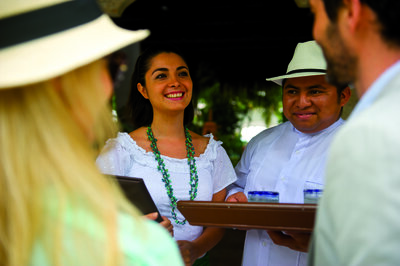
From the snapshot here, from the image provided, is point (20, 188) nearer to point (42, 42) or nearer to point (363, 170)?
point (42, 42)

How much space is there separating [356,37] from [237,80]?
29.2 feet

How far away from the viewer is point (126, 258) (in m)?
0.69

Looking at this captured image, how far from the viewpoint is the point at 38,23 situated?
699 mm

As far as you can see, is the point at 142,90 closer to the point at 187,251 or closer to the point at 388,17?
the point at 187,251

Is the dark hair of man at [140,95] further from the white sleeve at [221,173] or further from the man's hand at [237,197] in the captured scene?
the man's hand at [237,197]

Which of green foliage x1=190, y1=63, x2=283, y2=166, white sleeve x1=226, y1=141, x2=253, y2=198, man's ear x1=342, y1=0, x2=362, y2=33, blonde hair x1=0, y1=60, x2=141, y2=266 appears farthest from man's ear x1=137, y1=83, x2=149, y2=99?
green foliage x1=190, y1=63, x2=283, y2=166

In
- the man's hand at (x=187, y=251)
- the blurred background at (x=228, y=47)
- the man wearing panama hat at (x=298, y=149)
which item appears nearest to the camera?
the man's hand at (x=187, y=251)

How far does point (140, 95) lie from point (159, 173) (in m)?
0.59

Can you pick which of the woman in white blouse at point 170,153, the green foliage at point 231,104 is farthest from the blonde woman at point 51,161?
the green foliage at point 231,104

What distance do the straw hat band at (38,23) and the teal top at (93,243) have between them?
1.04 feet

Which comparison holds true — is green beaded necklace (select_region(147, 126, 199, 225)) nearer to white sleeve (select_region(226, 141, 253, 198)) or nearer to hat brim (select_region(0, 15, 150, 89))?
white sleeve (select_region(226, 141, 253, 198))

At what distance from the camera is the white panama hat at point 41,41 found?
2.23ft

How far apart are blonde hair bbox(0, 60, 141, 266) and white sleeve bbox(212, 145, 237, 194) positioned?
5.16 feet

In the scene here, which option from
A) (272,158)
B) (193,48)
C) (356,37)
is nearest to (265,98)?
(193,48)
